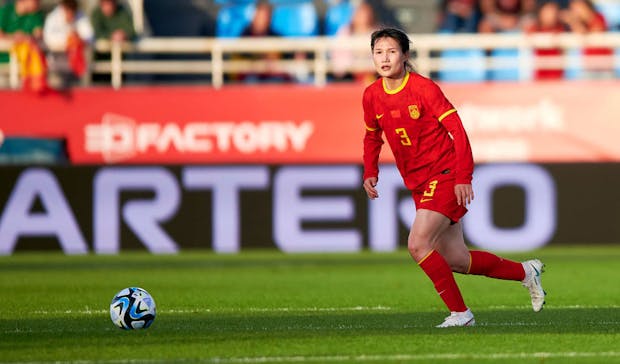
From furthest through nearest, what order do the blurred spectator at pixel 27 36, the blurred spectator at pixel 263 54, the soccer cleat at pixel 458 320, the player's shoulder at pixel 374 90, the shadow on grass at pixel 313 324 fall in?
the blurred spectator at pixel 263 54 → the blurred spectator at pixel 27 36 → the player's shoulder at pixel 374 90 → the soccer cleat at pixel 458 320 → the shadow on grass at pixel 313 324

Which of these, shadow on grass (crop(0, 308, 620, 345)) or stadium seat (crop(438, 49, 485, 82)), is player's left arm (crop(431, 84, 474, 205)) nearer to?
shadow on grass (crop(0, 308, 620, 345))

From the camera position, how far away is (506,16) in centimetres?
2156

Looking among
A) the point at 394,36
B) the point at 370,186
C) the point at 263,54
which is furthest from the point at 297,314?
the point at 263,54

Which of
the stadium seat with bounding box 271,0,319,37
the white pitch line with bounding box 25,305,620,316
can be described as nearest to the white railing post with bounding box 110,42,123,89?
Result: the stadium seat with bounding box 271,0,319,37

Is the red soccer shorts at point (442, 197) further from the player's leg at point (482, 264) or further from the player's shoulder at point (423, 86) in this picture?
the player's shoulder at point (423, 86)

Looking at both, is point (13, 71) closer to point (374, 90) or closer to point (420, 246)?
point (374, 90)

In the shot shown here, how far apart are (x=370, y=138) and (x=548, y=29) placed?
1169cm

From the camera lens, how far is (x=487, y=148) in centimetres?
2141

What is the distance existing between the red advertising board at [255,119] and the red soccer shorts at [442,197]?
1163 cm

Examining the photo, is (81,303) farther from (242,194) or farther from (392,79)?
(242,194)

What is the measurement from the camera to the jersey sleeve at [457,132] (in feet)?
30.7

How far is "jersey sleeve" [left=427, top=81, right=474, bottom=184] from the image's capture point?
30.7ft

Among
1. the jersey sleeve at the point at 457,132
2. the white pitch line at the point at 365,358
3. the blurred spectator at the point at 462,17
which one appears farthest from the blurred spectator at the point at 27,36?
the white pitch line at the point at 365,358

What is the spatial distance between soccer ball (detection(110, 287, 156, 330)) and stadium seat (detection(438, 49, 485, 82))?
38.1 ft
